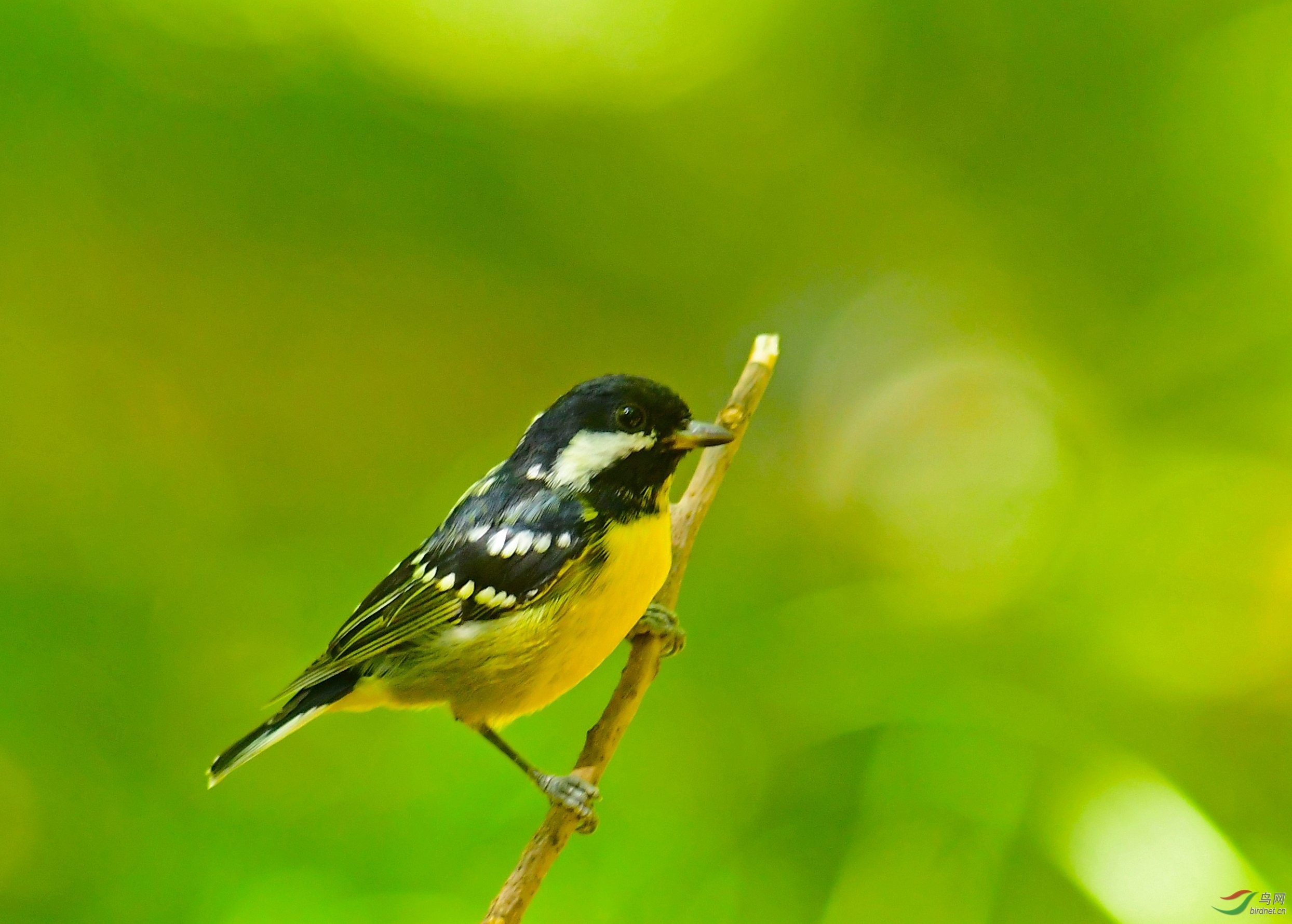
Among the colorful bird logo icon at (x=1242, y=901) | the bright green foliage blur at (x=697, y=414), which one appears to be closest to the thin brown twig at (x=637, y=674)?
the bright green foliage blur at (x=697, y=414)

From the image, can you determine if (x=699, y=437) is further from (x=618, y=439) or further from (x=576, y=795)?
(x=576, y=795)

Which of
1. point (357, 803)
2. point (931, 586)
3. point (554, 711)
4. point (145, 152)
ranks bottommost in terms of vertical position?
point (357, 803)

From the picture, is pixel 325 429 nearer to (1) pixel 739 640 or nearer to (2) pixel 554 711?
(2) pixel 554 711

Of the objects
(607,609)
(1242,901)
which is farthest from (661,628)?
(1242,901)

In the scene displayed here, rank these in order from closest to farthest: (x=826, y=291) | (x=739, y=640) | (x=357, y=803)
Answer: (x=357, y=803) < (x=739, y=640) < (x=826, y=291)

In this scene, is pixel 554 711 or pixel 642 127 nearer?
pixel 554 711

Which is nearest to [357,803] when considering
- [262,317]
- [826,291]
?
[262,317]

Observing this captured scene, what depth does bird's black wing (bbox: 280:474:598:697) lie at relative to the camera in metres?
1.31

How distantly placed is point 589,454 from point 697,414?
1.21m

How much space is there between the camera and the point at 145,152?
2.28 meters

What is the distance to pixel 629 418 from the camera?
131 cm

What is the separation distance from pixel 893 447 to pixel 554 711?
1.09 meters

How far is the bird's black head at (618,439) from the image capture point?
51.3 inches

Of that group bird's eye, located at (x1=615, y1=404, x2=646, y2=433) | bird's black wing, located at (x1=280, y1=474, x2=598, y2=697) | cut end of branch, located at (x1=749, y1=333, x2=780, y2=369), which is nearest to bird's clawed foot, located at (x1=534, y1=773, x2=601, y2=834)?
bird's black wing, located at (x1=280, y1=474, x2=598, y2=697)
